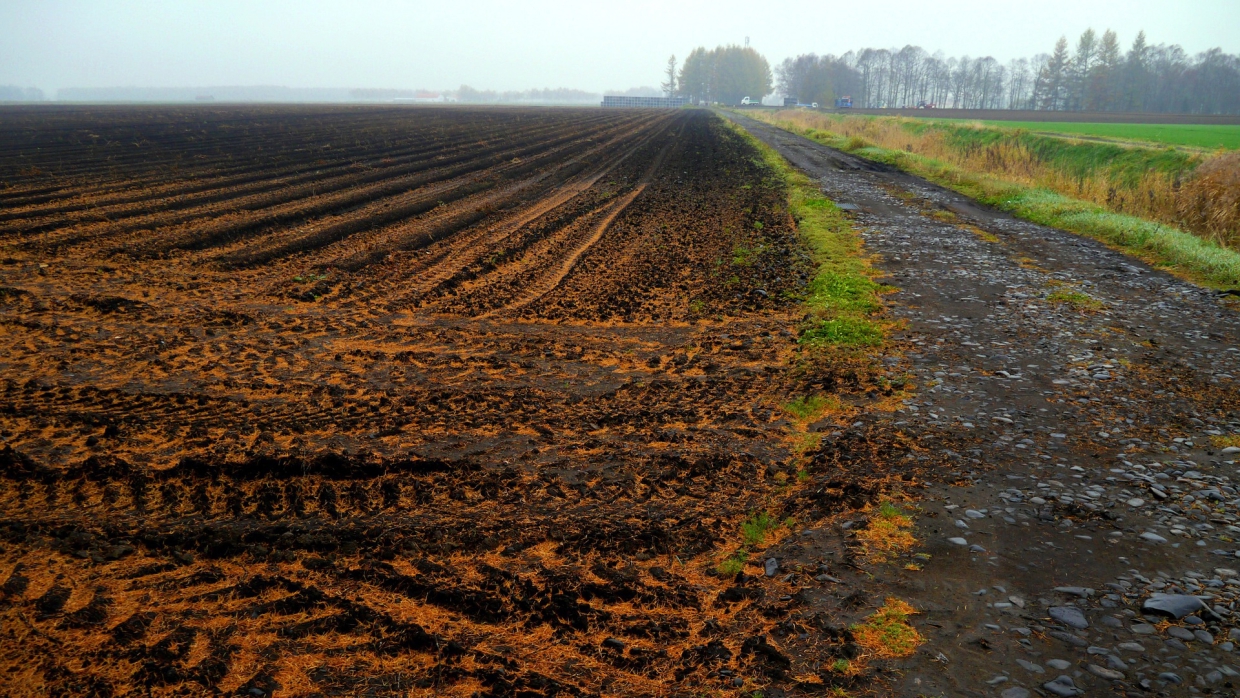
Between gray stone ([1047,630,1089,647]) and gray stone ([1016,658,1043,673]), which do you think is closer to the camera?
gray stone ([1016,658,1043,673])

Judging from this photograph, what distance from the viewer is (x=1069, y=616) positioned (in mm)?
3377

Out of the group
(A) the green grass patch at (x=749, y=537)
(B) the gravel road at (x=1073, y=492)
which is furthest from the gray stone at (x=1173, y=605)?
(A) the green grass patch at (x=749, y=537)

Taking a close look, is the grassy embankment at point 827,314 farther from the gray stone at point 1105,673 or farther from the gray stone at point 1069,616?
the gray stone at point 1105,673

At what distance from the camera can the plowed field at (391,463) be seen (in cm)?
317

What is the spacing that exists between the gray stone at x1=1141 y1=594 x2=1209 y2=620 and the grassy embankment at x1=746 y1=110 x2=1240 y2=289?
8213 millimetres

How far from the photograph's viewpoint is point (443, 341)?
284 inches

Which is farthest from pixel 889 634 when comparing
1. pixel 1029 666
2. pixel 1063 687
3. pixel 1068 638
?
pixel 1068 638

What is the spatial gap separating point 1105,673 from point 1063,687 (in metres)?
0.23

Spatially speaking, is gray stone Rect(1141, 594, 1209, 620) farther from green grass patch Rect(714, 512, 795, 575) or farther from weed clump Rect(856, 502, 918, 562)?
green grass patch Rect(714, 512, 795, 575)

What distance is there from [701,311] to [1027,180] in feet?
55.4

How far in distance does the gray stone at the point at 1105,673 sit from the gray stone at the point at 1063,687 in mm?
123

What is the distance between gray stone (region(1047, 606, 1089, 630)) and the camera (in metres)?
3.32

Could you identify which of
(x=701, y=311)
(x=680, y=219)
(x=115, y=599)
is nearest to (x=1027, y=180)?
(x=680, y=219)

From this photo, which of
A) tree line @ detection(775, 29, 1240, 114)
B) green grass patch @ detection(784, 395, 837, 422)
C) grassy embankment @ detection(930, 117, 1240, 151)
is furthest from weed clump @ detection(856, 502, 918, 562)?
tree line @ detection(775, 29, 1240, 114)
